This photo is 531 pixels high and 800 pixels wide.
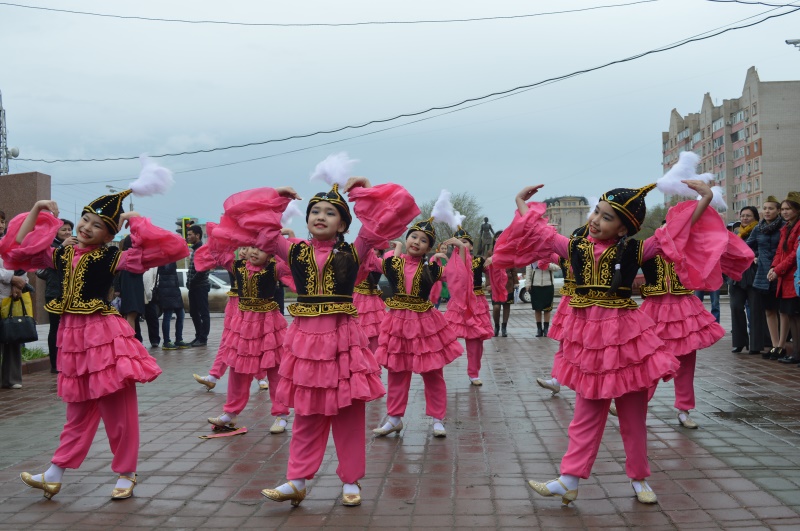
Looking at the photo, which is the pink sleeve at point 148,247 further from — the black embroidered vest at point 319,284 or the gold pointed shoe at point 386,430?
the gold pointed shoe at point 386,430

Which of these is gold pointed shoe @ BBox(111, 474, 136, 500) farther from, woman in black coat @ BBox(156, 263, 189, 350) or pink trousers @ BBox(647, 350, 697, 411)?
woman in black coat @ BBox(156, 263, 189, 350)

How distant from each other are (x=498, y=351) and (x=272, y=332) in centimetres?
736

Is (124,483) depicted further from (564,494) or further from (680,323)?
(680,323)

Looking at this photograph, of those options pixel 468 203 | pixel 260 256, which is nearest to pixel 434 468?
pixel 260 256

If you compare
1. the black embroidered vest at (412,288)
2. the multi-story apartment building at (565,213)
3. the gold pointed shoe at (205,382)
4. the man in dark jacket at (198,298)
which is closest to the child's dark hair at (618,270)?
the black embroidered vest at (412,288)

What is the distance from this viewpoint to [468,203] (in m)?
67.7

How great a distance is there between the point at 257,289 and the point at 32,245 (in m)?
2.81

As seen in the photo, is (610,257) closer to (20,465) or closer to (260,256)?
(260,256)

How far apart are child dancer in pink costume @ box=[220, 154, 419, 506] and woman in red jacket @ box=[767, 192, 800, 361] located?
7.95 meters

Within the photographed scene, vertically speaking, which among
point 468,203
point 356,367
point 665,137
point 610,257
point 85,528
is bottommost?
point 85,528

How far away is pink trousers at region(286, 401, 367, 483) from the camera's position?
17.7 ft

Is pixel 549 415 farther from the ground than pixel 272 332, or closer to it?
closer to it

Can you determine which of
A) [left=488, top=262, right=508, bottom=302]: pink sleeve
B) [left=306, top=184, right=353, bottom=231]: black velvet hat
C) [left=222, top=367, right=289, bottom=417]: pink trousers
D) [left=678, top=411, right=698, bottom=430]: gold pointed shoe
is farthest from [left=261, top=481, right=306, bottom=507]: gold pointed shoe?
[left=488, top=262, right=508, bottom=302]: pink sleeve

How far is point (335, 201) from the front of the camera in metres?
5.76
